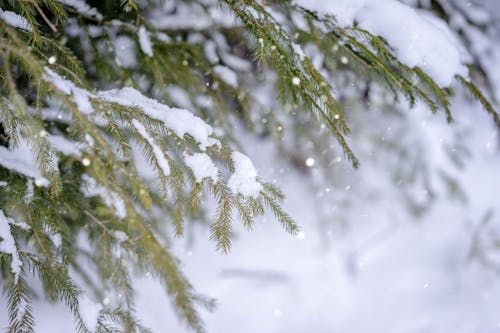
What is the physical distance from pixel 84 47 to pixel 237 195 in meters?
1.62

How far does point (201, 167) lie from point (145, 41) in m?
1.12

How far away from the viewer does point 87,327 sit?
1.51 metres

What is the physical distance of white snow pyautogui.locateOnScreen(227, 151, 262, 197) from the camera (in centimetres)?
138

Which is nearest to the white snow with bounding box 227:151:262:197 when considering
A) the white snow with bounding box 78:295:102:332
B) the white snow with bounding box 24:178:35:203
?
the white snow with bounding box 78:295:102:332

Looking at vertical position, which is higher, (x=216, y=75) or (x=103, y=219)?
(x=216, y=75)

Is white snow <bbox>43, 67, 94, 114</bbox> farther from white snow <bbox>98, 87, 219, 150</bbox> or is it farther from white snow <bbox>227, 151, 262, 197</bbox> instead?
white snow <bbox>227, 151, 262, 197</bbox>

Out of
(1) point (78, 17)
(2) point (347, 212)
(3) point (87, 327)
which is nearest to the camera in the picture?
(3) point (87, 327)

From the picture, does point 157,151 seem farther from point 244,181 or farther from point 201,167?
point 244,181

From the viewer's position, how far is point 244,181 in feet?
4.56

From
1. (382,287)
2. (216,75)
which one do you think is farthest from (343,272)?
(216,75)

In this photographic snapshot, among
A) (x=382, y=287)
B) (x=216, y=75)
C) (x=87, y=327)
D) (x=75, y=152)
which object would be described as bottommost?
(x=87, y=327)

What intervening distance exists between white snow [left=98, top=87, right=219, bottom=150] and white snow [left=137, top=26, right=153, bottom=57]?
0.70m

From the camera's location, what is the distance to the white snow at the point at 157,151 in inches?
53.1

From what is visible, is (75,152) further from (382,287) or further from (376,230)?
(376,230)
